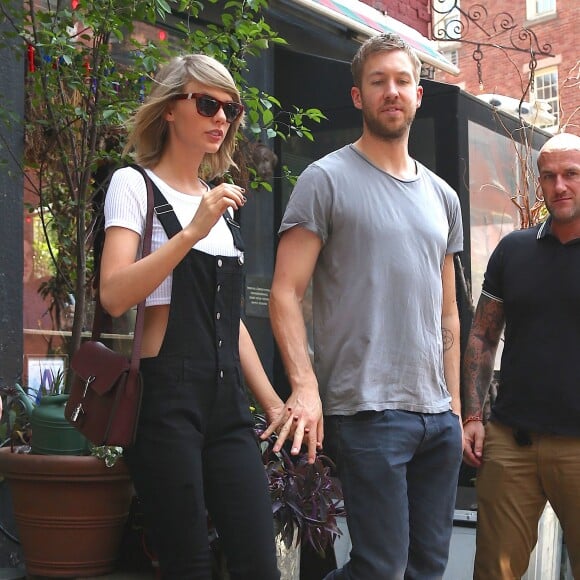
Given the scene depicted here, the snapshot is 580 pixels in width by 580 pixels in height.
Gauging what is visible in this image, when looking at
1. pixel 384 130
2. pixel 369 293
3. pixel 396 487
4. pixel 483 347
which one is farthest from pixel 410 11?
pixel 396 487

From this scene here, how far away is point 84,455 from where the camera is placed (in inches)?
171

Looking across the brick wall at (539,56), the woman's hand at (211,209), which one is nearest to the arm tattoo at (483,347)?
the woman's hand at (211,209)

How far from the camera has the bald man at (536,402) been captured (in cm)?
391

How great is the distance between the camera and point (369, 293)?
10.5ft

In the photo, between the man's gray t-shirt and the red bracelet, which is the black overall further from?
the red bracelet

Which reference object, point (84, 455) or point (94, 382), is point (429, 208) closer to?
point (94, 382)

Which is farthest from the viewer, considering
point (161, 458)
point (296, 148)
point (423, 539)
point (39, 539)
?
point (296, 148)

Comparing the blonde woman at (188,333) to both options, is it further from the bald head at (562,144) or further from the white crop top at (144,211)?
the bald head at (562,144)

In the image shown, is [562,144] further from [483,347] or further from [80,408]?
[80,408]

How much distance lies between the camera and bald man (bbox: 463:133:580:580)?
3912 mm

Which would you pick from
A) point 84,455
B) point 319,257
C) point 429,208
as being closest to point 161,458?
point 319,257

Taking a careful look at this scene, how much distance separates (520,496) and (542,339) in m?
0.60

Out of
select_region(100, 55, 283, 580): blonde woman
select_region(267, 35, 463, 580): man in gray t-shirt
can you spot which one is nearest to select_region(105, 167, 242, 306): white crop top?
select_region(100, 55, 283, 580): blonde woman

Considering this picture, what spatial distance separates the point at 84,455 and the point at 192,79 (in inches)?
76.4
